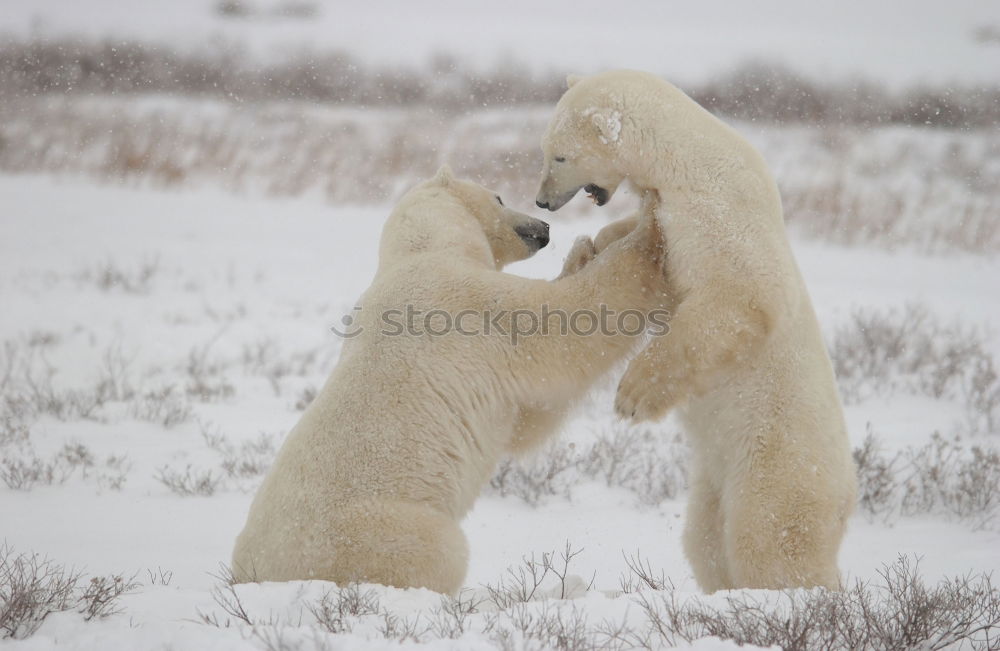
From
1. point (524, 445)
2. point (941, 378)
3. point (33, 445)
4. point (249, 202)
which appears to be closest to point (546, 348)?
point (524, 445)

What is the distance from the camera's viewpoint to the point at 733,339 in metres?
2.52

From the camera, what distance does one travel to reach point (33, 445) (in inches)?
194

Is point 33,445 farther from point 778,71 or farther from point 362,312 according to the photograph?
point 778,71

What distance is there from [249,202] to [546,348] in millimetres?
11228

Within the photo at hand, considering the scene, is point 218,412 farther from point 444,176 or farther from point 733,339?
point 733,339

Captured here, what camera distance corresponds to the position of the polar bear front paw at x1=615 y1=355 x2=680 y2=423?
101 inches

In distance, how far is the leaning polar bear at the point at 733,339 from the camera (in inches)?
100

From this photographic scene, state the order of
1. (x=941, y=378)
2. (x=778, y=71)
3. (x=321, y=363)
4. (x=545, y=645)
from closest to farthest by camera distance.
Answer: (x=545, y=645) < (x=941, y=378) < (x=321, y=363) < (x=778, y=71)

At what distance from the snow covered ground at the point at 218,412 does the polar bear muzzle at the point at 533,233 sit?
33.8 inches

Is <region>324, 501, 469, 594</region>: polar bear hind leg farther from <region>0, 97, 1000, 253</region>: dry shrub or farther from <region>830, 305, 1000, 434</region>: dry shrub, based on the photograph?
<region>0, 97, 1000, 253</region>: dry shrub

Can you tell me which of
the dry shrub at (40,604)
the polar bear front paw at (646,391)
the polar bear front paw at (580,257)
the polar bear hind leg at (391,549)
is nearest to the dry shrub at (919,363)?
the polar bear front paw at (580,257)

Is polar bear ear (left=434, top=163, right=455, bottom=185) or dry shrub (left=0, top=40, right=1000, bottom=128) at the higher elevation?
dry shrub (left=0, top=40, right=1000, bottom=128)


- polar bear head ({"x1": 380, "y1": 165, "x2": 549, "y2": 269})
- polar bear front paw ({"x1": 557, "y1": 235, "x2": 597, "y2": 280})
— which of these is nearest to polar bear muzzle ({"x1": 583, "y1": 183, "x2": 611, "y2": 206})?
polar bear front paw ({"x1": 557, "y1": 235, "x2": 597, "y2": 280})

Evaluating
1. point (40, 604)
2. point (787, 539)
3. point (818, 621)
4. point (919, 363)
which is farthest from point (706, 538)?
point (919, 363)
